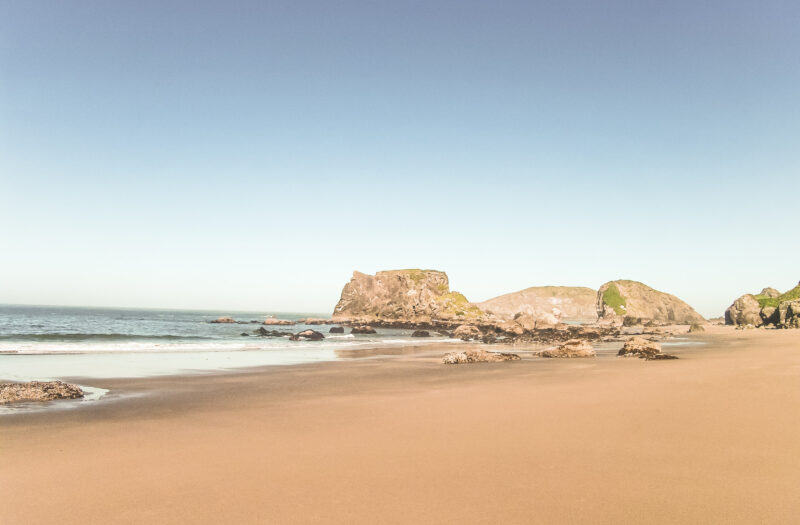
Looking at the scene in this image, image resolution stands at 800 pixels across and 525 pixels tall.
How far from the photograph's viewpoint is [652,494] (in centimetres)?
505

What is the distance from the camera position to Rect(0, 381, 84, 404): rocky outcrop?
11.2 meters

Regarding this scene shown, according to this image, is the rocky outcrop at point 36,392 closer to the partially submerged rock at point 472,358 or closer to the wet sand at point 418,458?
the wet sand at point 418,458

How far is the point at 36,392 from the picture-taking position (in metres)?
11.5

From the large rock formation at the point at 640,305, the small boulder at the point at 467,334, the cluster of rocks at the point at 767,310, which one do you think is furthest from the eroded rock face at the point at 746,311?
the small boulder at the point at 467,334

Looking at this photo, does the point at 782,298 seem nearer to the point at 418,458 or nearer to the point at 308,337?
the point at 308,337

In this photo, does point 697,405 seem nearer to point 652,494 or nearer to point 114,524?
point 652,494

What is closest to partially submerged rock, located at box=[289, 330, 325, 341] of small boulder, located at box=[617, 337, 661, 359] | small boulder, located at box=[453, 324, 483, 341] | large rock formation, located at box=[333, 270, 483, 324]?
small boulder, located at box=[453, 324, 483, 341]

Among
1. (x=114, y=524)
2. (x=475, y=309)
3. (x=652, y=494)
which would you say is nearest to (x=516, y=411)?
(x=652, y=494)

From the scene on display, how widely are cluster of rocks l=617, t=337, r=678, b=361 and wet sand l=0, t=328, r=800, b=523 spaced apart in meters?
10.8

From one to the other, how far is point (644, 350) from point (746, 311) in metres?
66.4

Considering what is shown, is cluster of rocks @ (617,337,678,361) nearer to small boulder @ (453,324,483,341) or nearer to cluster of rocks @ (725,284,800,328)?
small boulder @ (453,324,483,341)

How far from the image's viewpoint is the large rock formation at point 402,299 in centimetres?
10153

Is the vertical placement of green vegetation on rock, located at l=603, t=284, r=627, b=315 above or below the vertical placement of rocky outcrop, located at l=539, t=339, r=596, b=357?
above

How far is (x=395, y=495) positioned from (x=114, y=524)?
8.85 ft
